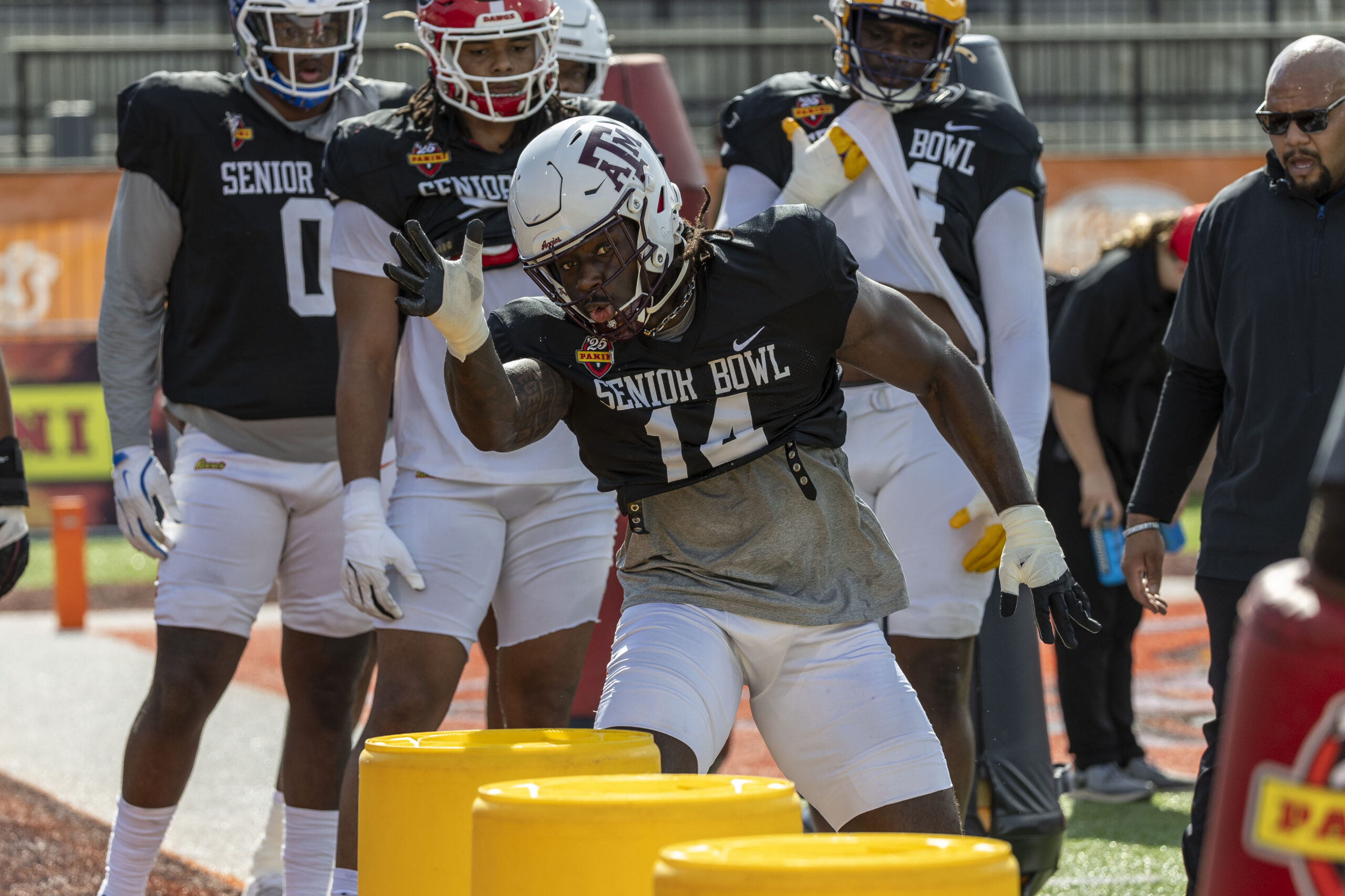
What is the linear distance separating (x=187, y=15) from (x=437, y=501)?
18437 millimetres

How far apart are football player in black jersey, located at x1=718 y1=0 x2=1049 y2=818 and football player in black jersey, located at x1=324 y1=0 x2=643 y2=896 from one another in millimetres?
634

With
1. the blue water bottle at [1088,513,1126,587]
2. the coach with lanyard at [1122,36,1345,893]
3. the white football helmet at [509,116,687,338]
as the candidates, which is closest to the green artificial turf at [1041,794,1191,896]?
the blue water bottle at [1088,513,1126,587]

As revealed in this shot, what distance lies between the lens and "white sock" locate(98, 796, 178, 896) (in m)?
4.12

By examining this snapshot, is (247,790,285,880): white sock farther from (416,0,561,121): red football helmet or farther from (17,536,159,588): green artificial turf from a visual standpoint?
(17,536,159,588): green artificial turf

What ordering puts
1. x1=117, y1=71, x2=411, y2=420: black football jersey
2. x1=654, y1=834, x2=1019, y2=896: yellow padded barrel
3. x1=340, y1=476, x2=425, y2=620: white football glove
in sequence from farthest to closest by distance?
x1=117, y1=71, x2=411, y2=420: black football jersey → x1=340, y1=476, x2=425, y2=620: white football glove → x1=654, y1=834, x2=1019, y2=896: yellow padded barrel

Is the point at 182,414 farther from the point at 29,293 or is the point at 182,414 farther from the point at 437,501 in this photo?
the point at 29,293

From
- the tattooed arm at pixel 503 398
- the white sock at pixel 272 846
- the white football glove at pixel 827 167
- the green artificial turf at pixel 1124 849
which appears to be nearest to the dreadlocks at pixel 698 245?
the tattooed arm at pixel 503 398

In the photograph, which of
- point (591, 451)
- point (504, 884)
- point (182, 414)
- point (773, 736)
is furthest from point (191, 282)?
point (504, 884)

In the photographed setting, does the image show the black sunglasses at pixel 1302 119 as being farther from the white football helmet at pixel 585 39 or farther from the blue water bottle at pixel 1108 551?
the blue water bottle at pixel 1108 551

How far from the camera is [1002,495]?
11.1ft

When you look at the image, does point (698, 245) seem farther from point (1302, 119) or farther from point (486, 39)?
point (1302, 119)

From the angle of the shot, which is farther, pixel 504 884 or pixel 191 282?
pixel 191 282

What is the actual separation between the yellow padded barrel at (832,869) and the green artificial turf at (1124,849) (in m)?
2.77

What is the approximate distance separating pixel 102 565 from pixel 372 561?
11582mm
